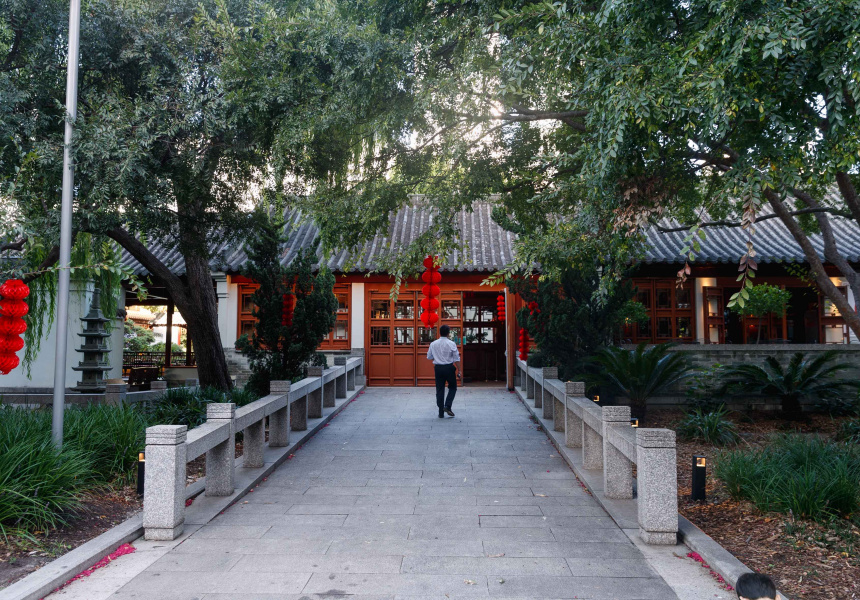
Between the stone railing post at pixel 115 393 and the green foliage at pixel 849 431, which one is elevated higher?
the stone railing post at pixel 115 393

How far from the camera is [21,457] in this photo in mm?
5113

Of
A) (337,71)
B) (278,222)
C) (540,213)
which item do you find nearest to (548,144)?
(540,213)

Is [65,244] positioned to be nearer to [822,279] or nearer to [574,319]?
[574,319]

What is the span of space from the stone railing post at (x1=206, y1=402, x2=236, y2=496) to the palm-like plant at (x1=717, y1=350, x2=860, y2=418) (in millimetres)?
8668

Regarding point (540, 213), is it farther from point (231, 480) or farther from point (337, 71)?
point (231, 480)

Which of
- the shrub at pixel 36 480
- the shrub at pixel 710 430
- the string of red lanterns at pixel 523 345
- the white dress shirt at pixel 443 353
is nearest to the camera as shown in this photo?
the shrub at pixel 36 480

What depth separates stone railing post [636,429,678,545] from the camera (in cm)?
480

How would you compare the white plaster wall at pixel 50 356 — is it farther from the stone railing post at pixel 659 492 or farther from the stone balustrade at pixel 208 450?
the stone railing post at pixel 659 492

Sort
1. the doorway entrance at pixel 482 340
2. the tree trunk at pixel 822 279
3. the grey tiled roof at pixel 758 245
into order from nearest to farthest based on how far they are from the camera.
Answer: the tree trunk at pixel 822 279 → the grey tiled roof at pixel 758 245 → the doorway entrance at pixel 482 340

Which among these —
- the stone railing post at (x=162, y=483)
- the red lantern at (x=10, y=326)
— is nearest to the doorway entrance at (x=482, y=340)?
the red lantern at (x=10, y=326)

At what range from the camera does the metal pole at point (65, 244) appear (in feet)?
20.7

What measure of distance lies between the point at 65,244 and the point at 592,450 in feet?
20.2

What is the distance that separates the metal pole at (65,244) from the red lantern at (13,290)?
1.11 feet

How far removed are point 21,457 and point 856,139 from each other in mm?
6729
